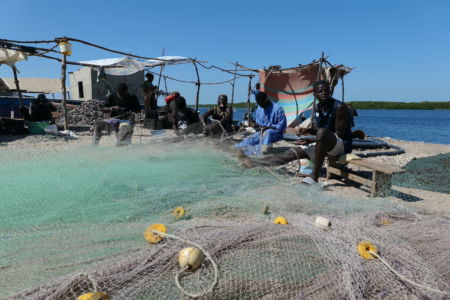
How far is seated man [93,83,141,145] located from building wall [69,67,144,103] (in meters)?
13.3

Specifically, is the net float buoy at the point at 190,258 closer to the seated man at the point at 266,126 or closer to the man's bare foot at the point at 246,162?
the man's bare foot at the point at 246,162

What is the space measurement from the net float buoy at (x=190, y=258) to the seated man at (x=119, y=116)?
15.4 feet

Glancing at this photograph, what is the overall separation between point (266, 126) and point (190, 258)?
4.20m

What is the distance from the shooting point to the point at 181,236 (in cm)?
174

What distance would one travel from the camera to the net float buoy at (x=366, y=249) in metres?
1.68

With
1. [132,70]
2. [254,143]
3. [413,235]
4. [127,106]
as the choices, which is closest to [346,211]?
[413,235]

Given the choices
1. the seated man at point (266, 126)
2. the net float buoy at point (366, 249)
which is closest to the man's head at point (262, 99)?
the seated man at point (266, 126)

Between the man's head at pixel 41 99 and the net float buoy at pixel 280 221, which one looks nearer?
the net float buoy at pixel 280 221

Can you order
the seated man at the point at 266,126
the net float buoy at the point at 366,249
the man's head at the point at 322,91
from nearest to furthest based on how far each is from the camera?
1. the net float buoy at the point at 366,249
2. the man's head at the point at 322,91
3. the seated man at the point at 266,126

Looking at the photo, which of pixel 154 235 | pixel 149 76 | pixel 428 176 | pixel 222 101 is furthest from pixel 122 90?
pixel 428 176

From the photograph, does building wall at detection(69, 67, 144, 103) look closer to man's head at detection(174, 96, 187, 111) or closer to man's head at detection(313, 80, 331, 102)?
man's head at detection(174, 96, 187, 111)

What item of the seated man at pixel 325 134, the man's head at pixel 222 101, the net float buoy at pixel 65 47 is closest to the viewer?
the seated man at pixel 325 134

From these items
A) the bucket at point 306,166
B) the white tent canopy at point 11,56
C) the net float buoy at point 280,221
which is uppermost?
the white tent canopy at point 11,56

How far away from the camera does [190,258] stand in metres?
1.52
